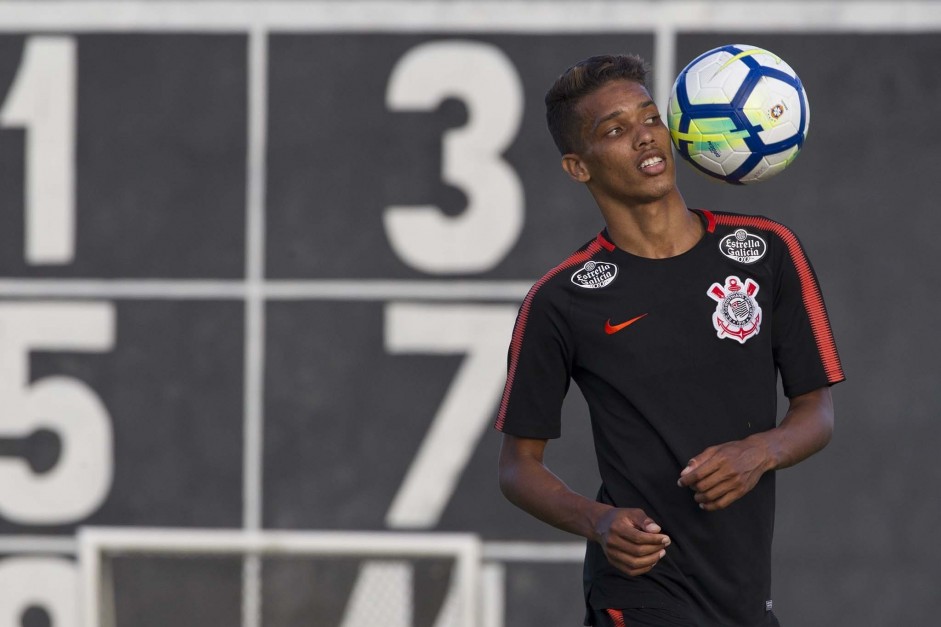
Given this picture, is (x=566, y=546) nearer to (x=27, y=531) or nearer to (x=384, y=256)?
(x=384, y=256)

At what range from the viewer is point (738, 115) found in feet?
11.2

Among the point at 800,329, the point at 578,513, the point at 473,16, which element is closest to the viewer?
the point at 578,513

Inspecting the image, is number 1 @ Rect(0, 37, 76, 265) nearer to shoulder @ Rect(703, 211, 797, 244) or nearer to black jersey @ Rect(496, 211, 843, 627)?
black jersey @ Rect(496, 211, 843, 627)

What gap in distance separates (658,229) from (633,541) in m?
0.81

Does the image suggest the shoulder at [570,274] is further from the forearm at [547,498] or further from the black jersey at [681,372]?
the forearm at [547,498]

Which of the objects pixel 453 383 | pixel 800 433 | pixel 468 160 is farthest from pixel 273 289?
pixel 800 433

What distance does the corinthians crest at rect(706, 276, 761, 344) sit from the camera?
3.27 m

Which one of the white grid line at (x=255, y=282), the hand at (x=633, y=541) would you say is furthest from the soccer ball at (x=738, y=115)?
the white grid line at (x=255, y=282)

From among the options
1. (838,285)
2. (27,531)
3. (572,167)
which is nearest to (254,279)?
Answer: (27,531)

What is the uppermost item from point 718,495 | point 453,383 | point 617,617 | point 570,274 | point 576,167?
point 576,167

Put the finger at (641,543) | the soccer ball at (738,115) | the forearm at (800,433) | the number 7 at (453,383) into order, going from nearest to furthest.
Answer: the finger at (641,543)
the forearm at (800,433)
the soccer ball at (738,115)
the number 7 at (453,383)

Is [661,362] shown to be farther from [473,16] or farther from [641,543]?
[473,16]

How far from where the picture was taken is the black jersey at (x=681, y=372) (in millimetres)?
3236

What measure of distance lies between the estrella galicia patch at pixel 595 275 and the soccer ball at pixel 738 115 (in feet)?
1.31
